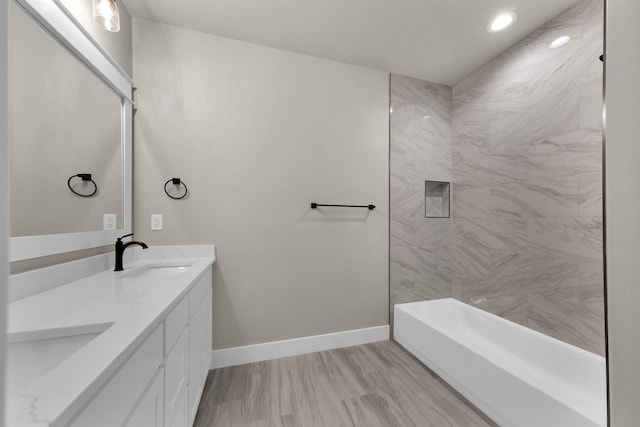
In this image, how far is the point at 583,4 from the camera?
5.07 feet

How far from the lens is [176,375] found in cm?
102

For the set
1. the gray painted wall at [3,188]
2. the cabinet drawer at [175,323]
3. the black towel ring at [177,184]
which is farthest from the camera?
the black towel ring at [177,184]

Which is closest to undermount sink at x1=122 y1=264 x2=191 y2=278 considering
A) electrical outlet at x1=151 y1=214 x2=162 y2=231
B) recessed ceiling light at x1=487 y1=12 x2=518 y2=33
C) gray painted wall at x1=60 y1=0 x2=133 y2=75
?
electrical outlet at x1=151 y1=214 x2=162 y2=231

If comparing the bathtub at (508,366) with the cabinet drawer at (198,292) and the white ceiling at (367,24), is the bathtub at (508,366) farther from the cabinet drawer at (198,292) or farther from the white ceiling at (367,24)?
the white ceiling at (367,24)

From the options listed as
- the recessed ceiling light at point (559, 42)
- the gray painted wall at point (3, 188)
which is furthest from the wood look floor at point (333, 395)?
the recessed ceiling light at point (559, 42)

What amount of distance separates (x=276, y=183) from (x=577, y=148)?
81.5 inches

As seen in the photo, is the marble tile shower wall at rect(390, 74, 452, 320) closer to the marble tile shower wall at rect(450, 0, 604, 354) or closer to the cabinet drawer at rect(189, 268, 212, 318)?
the marble tile shower wall at rect(450, 0, 604, 354)

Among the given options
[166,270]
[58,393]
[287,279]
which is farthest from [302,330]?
[58,393]

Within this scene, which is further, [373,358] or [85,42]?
[373,358]

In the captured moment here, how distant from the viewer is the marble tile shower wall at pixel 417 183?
2.37 m

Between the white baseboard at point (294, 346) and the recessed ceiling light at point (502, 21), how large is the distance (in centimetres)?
254

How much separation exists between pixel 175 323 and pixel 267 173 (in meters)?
1.28

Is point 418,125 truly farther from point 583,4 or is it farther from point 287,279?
point 287,279

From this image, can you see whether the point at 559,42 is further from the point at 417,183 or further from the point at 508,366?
the point at 508,366
